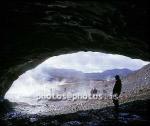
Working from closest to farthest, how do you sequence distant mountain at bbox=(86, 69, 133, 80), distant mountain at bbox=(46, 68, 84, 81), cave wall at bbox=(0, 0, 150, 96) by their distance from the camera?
cave wall at bbox=(0, 0, 150, 96) → distant mountain at bbox=(46, 68, 84, 81) → distant mountain at bbox=(86, 69, 133, 80)

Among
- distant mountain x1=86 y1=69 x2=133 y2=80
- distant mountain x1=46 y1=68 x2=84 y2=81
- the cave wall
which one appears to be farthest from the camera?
distant mountain x1=86 y1=69 x2=133 y2=80

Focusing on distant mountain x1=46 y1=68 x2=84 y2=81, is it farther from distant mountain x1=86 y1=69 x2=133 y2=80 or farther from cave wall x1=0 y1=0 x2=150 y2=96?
cave wall x1=0 y1=0 x2=150 y2=96

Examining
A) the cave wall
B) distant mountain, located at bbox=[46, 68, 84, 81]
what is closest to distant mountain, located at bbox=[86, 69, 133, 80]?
distant mountain, located at bbox=[46, 68, 84, 81]

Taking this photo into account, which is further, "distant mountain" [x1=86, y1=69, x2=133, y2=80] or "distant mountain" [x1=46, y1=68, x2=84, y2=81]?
"distant mountain" [x1=86, y1=69, x2=133, y2=80]

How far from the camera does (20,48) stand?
1398 cm

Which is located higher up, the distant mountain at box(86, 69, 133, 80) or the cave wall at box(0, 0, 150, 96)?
the cave wall at box(0, 0, 150, 96)

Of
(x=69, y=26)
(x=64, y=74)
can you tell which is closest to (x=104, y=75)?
(x=64, y=74)

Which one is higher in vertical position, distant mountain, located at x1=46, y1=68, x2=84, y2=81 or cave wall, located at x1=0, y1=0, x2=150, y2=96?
cave wall, located at x1=0, y1=0, x2=150, y2=96

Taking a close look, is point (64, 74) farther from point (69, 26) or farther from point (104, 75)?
point (69, 26)

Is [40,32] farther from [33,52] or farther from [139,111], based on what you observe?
[139,111]

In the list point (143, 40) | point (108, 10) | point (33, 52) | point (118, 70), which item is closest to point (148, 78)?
point (33, 52)

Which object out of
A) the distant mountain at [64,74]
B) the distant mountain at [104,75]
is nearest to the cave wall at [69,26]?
the distant mountain at [64,74]

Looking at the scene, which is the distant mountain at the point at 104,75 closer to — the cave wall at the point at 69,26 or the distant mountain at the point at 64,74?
the distant mountain at the point at 64,74

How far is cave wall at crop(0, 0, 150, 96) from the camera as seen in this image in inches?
351
